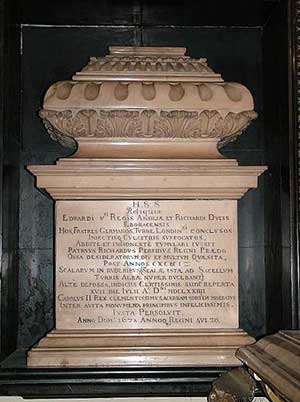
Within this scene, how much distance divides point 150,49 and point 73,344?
116 cm

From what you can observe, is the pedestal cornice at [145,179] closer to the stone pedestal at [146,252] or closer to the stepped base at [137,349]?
the stone pedestal at [146,252]

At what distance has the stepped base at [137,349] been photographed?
2500 mm

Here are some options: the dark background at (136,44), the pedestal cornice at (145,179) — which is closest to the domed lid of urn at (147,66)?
the dark background at (136,44)

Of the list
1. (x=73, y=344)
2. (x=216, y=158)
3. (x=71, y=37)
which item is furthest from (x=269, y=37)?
(x=73, y=344)

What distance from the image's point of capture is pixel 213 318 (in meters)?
2.58

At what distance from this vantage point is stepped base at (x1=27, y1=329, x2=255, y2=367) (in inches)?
98.4

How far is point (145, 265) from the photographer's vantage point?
8.54 ft

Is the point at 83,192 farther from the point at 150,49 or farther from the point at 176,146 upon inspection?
the point at 150,49

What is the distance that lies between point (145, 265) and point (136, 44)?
38.7 inches

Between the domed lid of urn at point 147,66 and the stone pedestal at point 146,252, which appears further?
the domed lid of urn at point 147,66

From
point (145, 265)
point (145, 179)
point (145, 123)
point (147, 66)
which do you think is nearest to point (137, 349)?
point (145, 265)

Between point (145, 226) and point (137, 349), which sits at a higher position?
point (145, 226)

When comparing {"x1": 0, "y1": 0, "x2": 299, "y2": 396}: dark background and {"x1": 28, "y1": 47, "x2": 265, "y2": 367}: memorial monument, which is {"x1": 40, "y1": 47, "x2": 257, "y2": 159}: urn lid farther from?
{"x1": 0, "y1": 0, "x2": 299, "y2": 396}: dark background

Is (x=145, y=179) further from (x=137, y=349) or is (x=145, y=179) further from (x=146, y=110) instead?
(x=137, y=349)
